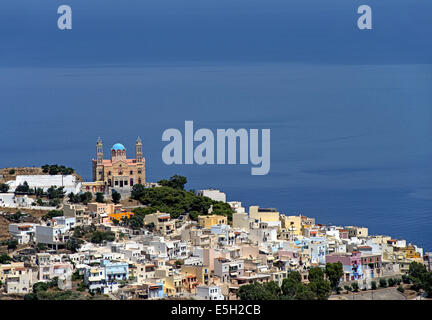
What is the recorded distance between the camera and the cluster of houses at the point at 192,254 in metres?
16.8

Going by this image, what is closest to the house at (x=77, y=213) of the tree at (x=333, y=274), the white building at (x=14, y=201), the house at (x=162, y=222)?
the house at (x=162, y=222)

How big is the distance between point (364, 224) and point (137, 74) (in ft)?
136

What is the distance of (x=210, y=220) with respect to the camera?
69.1 ft

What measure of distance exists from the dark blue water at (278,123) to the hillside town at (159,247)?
4.57 metres

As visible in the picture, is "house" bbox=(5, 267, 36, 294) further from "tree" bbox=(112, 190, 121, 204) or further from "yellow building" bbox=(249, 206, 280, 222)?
"tree" bbox=(112, 190, 121, 204)

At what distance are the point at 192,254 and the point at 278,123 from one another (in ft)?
99.7

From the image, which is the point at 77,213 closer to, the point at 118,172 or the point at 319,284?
the point at 118,172

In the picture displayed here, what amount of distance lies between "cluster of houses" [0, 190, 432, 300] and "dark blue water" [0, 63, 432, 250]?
14.5 ft

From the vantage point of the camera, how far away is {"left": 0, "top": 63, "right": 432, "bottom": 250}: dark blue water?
32.6 m

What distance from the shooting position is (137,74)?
68.2 m

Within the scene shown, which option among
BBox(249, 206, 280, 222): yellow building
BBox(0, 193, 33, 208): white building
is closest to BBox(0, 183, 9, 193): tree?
BBox(0, 193, 33, 208): white building

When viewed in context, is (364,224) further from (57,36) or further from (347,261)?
(57,36)

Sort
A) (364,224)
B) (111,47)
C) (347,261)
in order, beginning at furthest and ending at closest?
(111,47), (364,224), (347,261)

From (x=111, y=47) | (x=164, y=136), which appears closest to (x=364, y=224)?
(x=164, y=136)
